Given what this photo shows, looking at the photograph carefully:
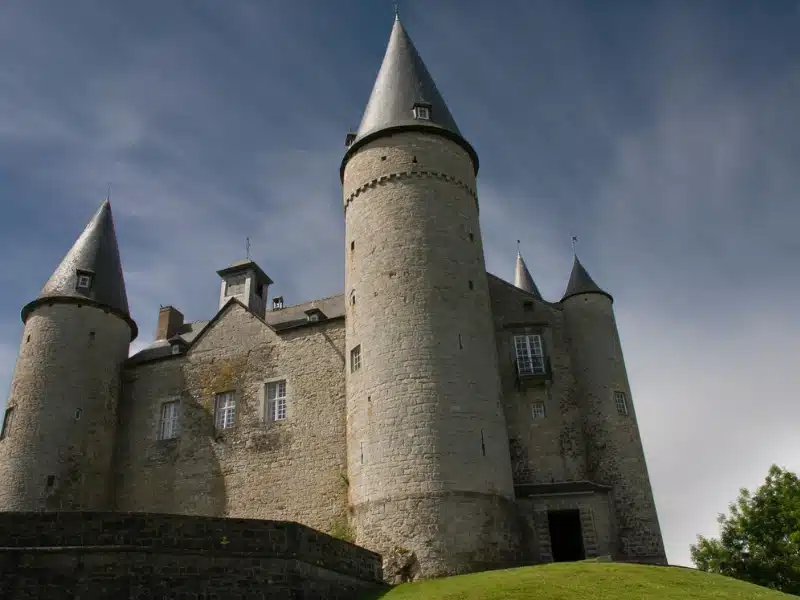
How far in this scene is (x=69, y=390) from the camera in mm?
27453

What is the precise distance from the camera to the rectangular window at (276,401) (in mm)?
26484

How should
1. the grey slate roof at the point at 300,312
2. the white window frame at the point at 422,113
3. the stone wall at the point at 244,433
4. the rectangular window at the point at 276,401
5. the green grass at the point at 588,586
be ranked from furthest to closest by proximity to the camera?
the grey slate roof at the point at 300,312, the rectangular window at the point at 276,401, the white window frame at the point at 422,113, the stone wall at the point at 244,433, the green grass at the point at 588,586

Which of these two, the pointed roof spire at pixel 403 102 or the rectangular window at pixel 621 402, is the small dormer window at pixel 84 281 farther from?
the rectangular window at pixel 621 402

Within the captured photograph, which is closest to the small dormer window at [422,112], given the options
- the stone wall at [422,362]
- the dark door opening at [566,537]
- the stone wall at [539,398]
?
the stone wall at [422,362]

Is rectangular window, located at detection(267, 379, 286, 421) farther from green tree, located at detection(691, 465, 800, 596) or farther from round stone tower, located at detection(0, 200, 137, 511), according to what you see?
green tree, located at detection(691, 465, 800, 596)

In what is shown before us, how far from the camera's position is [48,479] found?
25797 mm

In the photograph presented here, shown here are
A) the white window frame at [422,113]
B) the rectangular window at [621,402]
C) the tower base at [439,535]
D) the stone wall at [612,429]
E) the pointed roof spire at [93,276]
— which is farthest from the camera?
the pointed roof spire at [93,276]

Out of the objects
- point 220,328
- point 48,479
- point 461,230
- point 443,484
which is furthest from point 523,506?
point 48,479

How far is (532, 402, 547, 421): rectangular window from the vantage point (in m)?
24.6

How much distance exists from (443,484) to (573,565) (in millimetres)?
4178

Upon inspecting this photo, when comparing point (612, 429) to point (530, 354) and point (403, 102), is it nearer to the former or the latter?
point (530, 354)

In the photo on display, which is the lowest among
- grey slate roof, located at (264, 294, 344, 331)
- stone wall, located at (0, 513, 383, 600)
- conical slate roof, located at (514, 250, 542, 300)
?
stone wall, located at (0, 513, 383, 600)

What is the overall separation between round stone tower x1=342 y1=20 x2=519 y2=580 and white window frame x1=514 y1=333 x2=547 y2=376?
81.7 inches

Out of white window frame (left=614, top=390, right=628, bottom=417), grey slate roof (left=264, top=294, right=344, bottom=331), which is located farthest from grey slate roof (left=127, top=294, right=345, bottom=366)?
white window frame (left=614, top=390, right=628, bottom=417)
